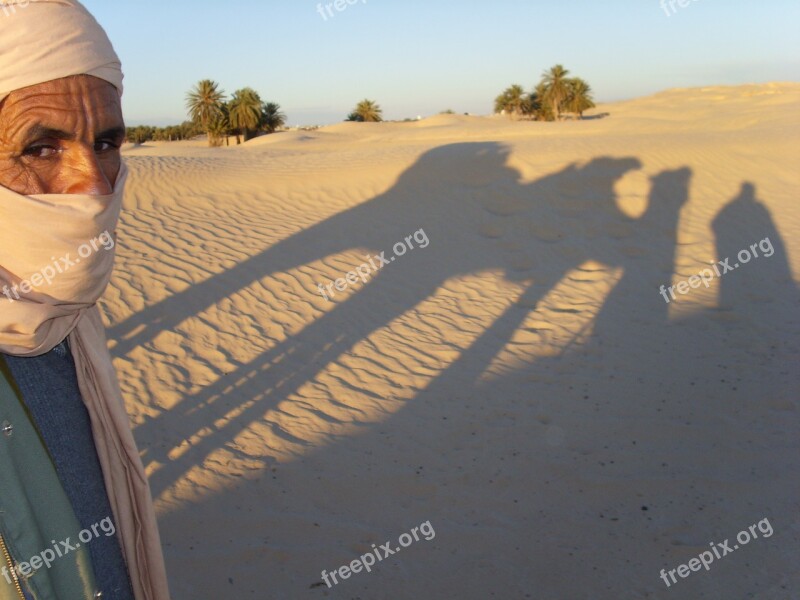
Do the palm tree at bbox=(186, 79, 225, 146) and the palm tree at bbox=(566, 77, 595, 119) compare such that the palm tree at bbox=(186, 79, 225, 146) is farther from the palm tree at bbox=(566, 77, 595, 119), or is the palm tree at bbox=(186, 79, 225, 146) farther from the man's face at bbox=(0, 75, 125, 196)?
the man's face at bbox=(0, 75, 125, 196)

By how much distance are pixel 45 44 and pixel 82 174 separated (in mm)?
263

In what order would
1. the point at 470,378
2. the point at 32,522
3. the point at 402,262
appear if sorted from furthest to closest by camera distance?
the point at 402,262 → the point at 470,378 → the point at 32,522

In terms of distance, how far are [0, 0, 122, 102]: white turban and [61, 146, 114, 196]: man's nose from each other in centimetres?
16

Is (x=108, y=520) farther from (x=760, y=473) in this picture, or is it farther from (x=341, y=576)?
(x=760, y=473)

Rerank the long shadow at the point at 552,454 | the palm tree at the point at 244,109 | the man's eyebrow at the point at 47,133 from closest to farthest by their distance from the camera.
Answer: the man's eyebrow at the point at 47,133 < the long shadow at the point at 552,454 < the palm tree at the point at 244,109

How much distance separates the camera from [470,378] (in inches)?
259

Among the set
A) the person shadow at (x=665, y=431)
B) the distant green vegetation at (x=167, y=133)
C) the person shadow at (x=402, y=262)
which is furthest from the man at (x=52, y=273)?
the distant green vegetation at (x=167, y=133)

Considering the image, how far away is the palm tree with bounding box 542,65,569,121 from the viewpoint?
142 ft

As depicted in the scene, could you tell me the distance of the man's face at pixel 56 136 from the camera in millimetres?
1312

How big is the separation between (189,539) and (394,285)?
17.5 feet

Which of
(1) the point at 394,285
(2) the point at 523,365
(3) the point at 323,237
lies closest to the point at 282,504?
(2) the point at 523,365

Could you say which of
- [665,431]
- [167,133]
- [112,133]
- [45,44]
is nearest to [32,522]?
[112,133]

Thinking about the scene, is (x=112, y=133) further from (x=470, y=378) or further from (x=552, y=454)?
(x=470, y=378)

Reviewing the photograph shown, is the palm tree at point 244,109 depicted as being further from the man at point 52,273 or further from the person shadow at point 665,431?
the man at point 52,273
